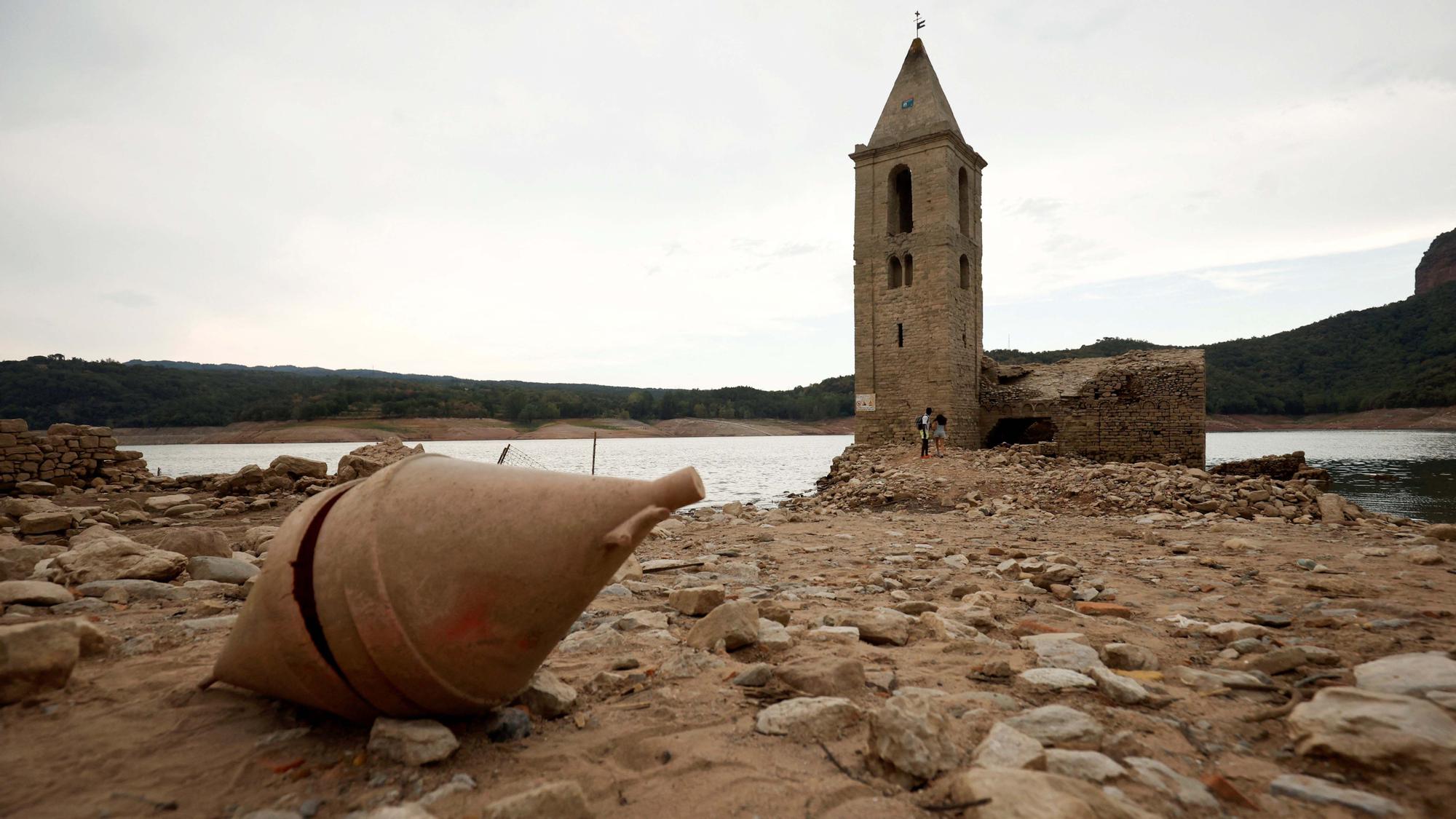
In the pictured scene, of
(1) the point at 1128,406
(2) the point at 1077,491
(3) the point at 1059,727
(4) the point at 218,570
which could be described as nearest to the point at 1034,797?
(3) the point at 1059,727

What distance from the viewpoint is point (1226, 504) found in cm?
1070

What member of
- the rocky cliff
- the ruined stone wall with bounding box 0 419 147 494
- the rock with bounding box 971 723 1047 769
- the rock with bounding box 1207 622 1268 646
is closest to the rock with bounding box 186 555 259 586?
the rock with bounding box 971 723 1047 769

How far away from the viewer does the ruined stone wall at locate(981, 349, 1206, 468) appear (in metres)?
17.3

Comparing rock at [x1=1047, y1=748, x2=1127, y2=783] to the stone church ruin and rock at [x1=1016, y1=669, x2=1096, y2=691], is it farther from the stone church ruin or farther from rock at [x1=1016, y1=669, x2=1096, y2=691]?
the stone church ruin

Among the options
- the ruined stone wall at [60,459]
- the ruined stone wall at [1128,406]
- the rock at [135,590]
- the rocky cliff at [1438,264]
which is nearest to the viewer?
the rock at [135,590]

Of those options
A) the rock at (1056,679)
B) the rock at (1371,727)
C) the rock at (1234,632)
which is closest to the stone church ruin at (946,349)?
the rock at (1234,632)

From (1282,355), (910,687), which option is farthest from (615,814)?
(1282,355)

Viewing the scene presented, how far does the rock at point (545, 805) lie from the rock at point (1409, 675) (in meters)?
2.81

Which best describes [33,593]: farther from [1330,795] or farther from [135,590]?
[1330,795]

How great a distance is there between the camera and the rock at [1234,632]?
3.45m

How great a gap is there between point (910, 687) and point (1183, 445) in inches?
731

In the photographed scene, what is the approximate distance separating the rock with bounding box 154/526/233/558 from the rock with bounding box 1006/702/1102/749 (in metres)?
5.78

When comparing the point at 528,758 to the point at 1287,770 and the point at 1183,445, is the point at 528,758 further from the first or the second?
the point at 1183,445

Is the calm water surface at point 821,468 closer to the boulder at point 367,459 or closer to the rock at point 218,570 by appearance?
the boulder at point 367,459
